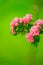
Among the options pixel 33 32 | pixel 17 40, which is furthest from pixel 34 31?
pixel 17 40

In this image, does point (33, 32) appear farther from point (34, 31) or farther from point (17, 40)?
point (17, 40)

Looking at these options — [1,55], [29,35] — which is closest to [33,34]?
[29,35]

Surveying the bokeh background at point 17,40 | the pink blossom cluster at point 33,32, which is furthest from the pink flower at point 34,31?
the bokeh background at point 17,40

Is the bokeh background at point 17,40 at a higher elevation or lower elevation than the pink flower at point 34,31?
higher

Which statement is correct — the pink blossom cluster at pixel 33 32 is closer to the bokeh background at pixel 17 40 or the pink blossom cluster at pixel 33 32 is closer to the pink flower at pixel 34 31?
the pink flower at pixel 34 31

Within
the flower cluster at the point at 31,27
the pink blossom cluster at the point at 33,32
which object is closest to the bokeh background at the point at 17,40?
the flower cluster at the point at 31,27

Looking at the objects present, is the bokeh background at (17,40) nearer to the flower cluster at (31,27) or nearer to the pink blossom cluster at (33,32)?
the flower cluster at (31,27)

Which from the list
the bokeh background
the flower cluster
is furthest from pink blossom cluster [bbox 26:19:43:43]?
the bokeh background

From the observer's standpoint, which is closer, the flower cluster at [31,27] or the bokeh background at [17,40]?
the flower cluster at [31,27]

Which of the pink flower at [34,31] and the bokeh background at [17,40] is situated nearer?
the pink flower at [34,31]
